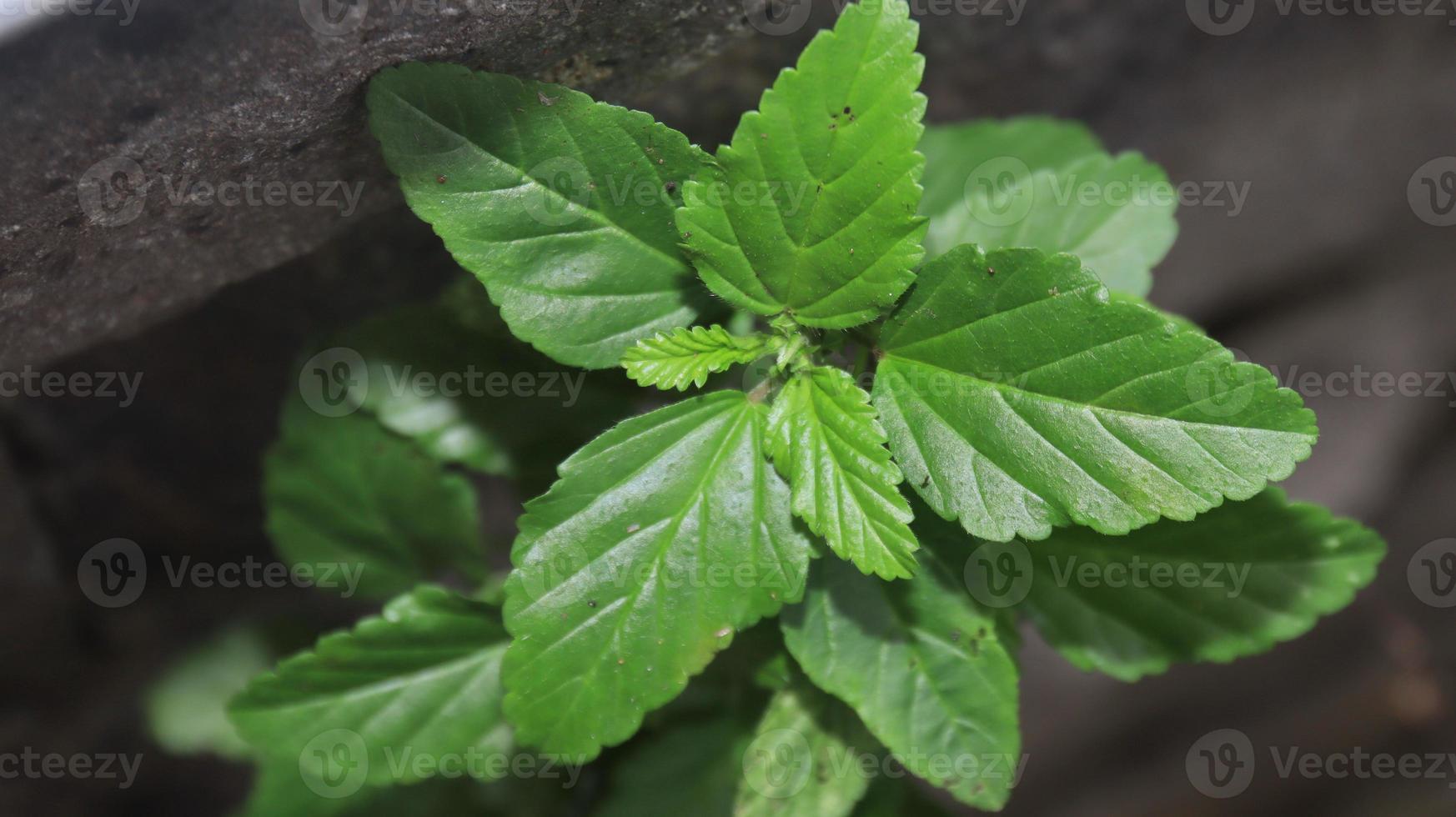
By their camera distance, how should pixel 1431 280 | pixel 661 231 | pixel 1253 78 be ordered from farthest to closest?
pixel 1431 280
pixel 1253 78
pixel 661 231

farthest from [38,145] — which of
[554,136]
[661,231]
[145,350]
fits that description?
[145,350]

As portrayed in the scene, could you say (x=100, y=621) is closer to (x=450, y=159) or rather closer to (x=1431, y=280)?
(x=450, y=159)

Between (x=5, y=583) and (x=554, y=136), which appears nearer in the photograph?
(x=554, y=136)
